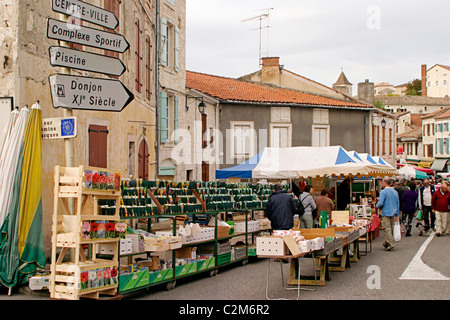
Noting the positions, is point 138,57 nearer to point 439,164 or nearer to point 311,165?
point 311,165

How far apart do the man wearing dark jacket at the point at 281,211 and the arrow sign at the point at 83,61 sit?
16.0ft

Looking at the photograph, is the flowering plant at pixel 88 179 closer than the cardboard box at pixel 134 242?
Yes

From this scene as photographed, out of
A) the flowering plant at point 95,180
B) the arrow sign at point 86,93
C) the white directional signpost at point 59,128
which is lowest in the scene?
the flowering plant at point 95,180

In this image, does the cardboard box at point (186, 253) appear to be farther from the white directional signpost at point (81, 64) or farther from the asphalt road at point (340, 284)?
the white directional signpost at point (81, 64)

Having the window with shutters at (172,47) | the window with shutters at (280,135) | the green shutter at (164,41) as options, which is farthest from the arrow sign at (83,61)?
the window with shutters at (280,135)

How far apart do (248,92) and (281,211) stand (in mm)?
20144

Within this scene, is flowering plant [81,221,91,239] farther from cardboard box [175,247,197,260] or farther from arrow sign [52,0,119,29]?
cardboard box [175,247,197,260]

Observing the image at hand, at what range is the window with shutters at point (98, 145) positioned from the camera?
12469 millimetres

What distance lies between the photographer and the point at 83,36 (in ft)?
26.2

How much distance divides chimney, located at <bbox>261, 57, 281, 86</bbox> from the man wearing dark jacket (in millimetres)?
24740

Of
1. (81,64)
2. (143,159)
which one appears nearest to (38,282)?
(81,64)

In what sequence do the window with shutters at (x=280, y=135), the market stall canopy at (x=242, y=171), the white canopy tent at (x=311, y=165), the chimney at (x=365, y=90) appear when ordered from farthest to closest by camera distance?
the chimney at (x=365, y=90) → the window with shutters at (x=280, y=135) → the market stall canopy at (x=242, y=171) → the white canopy tent at (x=311, y=165)
